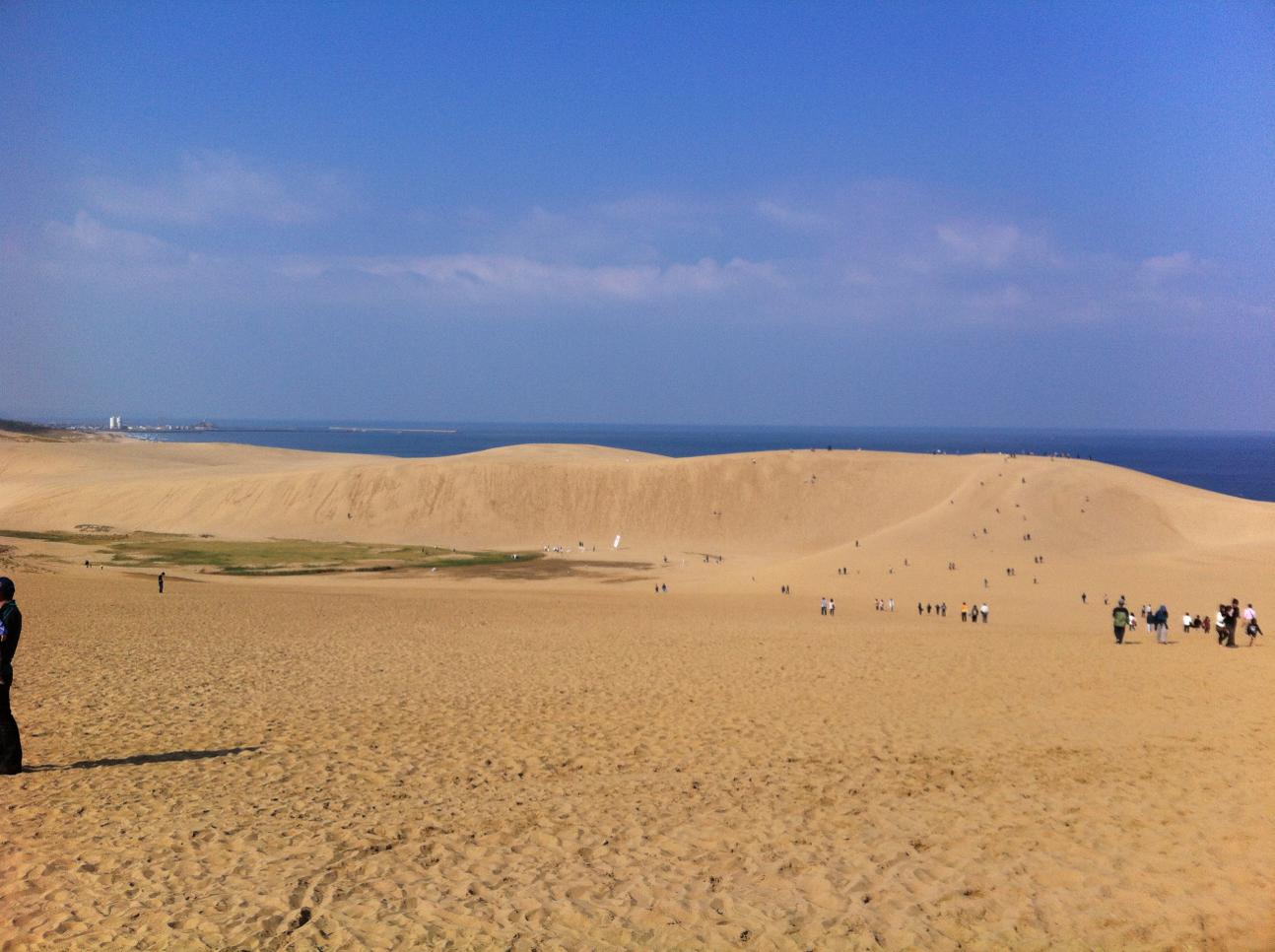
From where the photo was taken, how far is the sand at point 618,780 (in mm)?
6926

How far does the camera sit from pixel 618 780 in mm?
10281

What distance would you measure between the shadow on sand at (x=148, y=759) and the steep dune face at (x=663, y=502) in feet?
144

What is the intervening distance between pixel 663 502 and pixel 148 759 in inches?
2268

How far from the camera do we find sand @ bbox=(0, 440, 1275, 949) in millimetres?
6926

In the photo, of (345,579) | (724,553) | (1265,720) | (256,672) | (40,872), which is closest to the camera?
(40,872)

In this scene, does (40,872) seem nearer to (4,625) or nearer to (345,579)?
(4,625)

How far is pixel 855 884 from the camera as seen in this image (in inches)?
296

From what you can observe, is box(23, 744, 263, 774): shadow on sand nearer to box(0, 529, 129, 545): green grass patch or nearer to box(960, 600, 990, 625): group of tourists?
box(960, 600, 990, 625): group of tourists

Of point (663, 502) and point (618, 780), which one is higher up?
point (618, 780)

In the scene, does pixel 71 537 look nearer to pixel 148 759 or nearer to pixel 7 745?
pixel 148 759


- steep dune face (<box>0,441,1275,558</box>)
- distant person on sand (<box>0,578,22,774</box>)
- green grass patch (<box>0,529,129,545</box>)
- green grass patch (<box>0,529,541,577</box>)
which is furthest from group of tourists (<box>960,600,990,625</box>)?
green grass patch (<box>0,529,129,545</box>)

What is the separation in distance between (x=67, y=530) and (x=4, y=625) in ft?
196

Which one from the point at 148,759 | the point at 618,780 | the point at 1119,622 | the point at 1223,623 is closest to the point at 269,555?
the point at 1119,622

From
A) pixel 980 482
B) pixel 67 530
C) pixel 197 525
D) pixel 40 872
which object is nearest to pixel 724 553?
pixel 980 482
